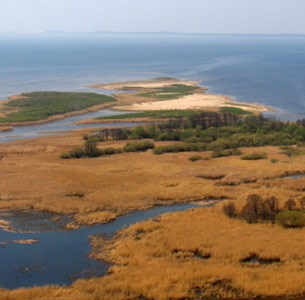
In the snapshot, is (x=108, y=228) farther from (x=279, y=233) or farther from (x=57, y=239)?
(x=279, y=233)

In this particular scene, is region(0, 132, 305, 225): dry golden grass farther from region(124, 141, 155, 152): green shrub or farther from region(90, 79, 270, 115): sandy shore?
region(90, 79, 270, 115): sandy shore

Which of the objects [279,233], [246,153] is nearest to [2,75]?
[246,153]

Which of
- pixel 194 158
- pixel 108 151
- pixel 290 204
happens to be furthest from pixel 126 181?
pixel 290 204

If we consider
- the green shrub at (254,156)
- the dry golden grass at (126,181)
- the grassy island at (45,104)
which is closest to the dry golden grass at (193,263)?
the dry golden grass at (126,181)

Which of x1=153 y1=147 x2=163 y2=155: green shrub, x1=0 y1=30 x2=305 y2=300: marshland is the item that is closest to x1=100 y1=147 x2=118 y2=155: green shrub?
x1=0 y1=30 x2=305 y2=300: marshland

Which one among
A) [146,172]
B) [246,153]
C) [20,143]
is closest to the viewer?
[146,172]

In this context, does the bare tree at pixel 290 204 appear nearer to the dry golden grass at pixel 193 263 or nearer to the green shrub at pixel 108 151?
the dry golden grass at pixel 193 263

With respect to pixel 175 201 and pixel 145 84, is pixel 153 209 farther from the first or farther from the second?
pixel 145 84
